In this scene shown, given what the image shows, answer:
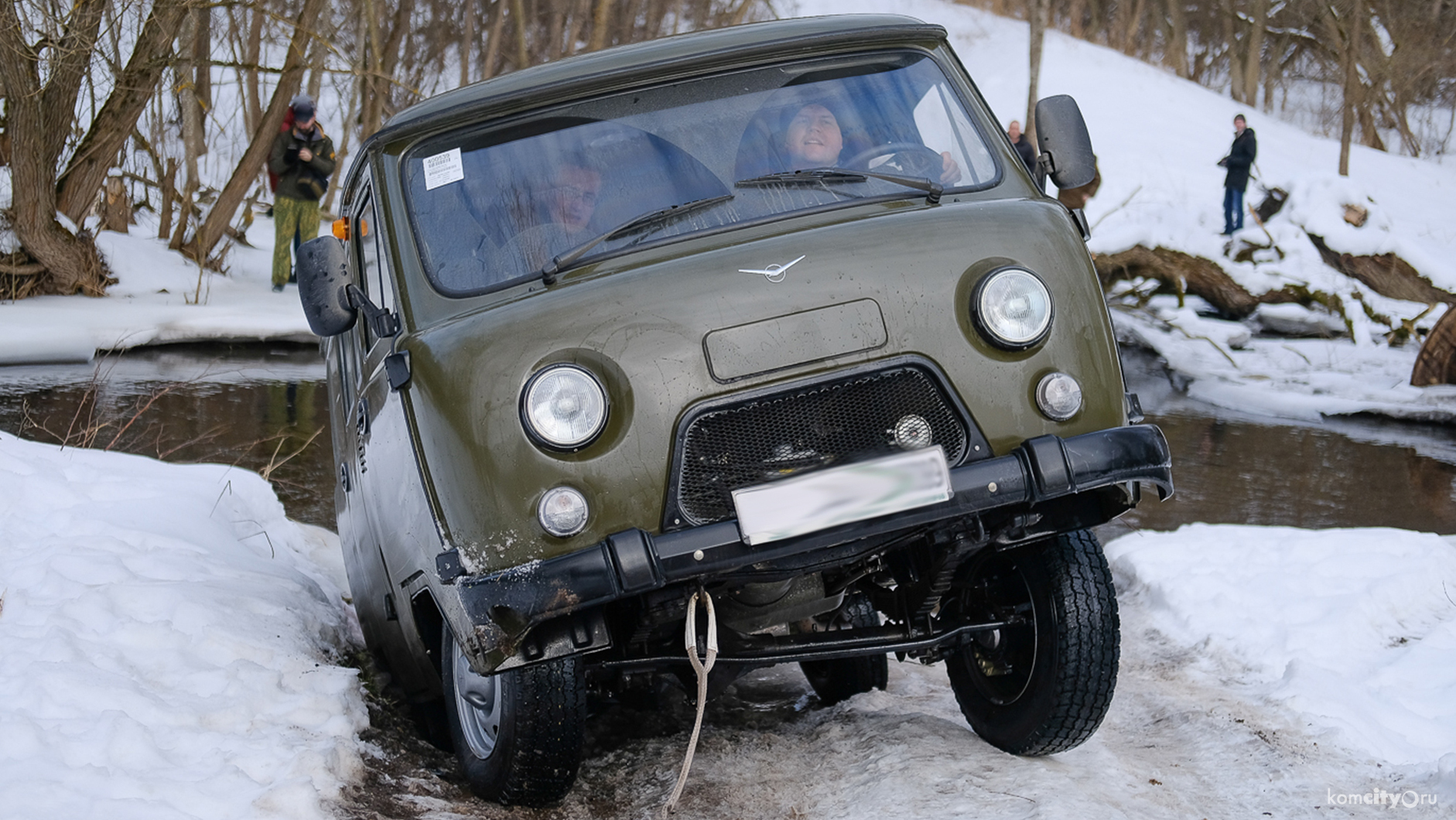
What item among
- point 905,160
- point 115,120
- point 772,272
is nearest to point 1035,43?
point 115,120

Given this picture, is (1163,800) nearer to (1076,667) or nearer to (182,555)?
(1076,667)

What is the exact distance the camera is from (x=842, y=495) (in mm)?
3199

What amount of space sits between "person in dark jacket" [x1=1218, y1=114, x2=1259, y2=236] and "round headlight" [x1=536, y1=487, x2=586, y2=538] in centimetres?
1904

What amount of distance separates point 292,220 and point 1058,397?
42.3 ft

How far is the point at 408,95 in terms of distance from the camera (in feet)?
93.4

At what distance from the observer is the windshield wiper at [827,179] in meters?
3.83

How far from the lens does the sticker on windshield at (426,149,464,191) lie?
151 inches

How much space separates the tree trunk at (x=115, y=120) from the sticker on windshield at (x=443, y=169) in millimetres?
10944

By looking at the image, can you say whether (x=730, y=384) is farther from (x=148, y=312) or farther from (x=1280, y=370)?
(x=1280, y=370)

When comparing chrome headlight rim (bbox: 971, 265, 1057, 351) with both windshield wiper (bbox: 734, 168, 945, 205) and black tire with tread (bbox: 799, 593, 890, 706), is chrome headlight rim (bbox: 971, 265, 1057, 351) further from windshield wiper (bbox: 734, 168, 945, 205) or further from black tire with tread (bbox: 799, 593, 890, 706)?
black tire with tread (bbox: 799, 593, 890, 706)

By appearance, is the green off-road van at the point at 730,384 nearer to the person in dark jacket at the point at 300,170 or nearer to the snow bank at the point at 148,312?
the snow bank at the point at 148,312

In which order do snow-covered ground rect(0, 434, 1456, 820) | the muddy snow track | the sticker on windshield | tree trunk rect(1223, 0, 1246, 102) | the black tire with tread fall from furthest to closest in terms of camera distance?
1. tree trunk rect(1223, 0, 1246, 102)
2. the black tire with tread
3. the sticker on windshield
4. the muddy snow track
5. snow-covered ground rect(0, 434, 1456, 820)

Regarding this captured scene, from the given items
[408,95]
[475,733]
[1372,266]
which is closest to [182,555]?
[475,733]

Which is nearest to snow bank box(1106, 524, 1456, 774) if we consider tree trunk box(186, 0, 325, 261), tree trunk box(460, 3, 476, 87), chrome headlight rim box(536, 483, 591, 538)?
chrome headlight rim box(536, 483, 591, 538)
